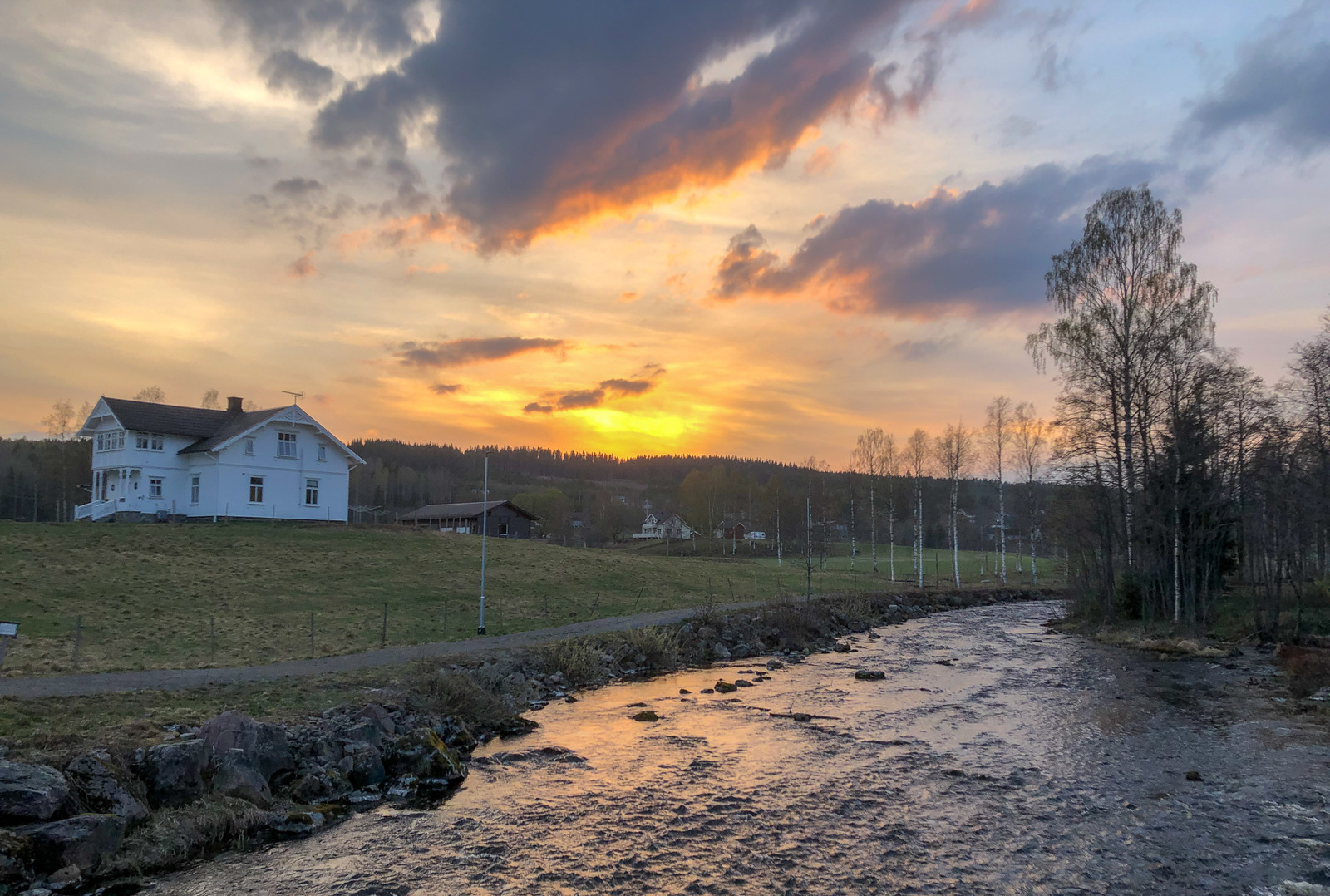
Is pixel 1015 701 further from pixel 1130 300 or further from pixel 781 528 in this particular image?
A: pixel 781 528

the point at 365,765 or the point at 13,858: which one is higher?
the point at 13,858

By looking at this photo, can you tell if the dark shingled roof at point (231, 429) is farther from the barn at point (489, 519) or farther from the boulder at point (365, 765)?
the boulder at point (365, 765)

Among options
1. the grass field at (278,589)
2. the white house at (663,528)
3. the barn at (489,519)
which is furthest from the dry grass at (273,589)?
the white house at (663,528)

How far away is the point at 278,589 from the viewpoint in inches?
1250

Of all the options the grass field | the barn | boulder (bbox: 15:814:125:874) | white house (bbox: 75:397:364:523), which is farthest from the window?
boulder (bbox: 15:814:125:874)

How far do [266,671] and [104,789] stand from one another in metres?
8.57

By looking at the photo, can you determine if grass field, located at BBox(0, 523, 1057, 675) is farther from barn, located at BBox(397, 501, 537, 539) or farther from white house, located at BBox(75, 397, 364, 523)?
barn, located at BBox(397, 501, 537, 539)

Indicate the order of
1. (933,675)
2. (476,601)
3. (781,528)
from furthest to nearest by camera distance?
(781,528), (476,601), (933,675)

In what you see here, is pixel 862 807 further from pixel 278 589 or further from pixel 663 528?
pixel 663 528

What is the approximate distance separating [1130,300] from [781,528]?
65.4m

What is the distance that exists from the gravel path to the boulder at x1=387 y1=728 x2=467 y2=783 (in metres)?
5.53

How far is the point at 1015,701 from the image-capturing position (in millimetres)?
19859

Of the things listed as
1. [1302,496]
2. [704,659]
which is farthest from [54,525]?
[1302,496]

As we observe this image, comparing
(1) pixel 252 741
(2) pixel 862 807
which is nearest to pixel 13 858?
(1) pixel 252 741
